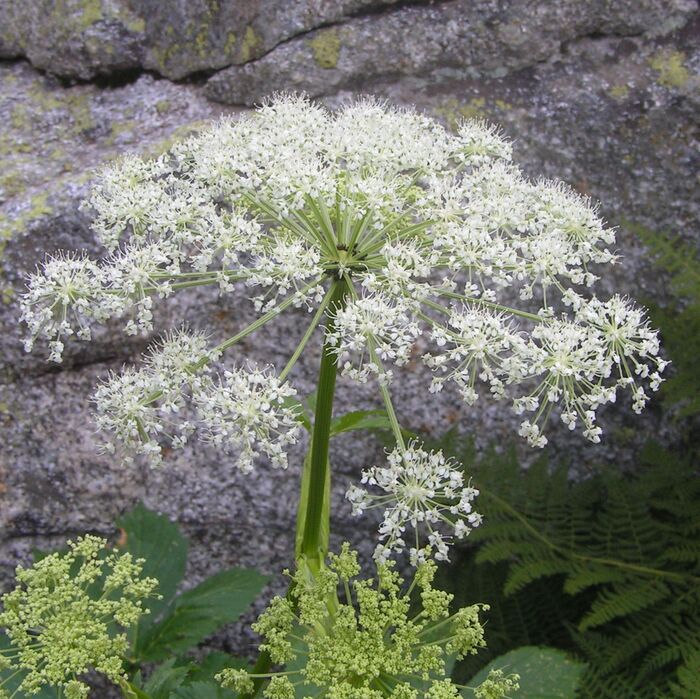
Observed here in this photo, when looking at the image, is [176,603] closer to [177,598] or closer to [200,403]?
[177,598]

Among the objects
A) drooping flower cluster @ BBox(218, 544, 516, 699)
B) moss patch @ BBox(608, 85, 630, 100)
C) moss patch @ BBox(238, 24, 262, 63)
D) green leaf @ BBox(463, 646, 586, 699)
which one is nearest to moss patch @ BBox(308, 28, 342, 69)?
moss patch @ BBox(238, 24, 262, 63)

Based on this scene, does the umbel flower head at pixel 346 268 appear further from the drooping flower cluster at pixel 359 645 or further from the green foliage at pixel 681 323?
the green foliage at pixel 681 323

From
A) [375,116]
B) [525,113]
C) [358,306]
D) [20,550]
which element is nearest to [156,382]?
[358,306]

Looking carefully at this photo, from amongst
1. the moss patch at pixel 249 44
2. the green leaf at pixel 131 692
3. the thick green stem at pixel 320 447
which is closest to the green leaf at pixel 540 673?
the thick green stem at pixel 320 447

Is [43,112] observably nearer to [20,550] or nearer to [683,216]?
[20,550]

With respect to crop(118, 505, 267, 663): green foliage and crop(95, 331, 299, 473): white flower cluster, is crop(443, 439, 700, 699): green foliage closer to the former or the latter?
crop(118, 505, 267, 663): green foliage
